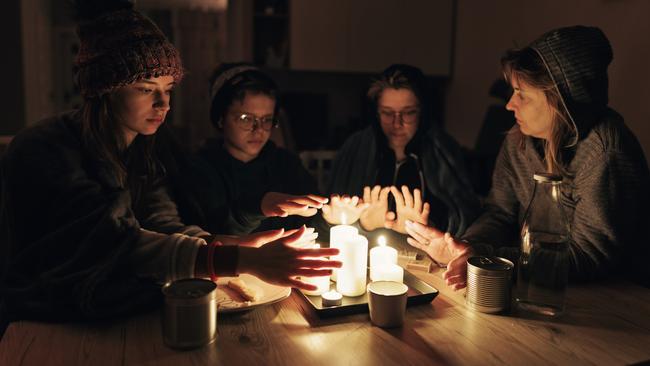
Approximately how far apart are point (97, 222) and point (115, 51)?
1.27 ft

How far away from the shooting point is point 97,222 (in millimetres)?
1060

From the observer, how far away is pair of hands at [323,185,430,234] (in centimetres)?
155

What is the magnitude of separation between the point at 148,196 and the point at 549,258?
3.25ft

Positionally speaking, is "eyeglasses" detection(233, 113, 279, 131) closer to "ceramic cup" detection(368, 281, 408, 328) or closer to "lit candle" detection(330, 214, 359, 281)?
"lit candle" detection(330, 214, 359, 281)

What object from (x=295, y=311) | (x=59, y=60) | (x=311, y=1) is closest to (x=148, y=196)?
(x=295, y=311)

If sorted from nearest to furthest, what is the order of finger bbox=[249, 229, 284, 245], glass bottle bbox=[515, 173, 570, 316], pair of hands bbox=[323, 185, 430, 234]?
glass bottle bbox=[515, 173, 570, 316], finger bbox=[249, 229, 284, 245], pair of hands bbox=[323, 185, 430, 234]

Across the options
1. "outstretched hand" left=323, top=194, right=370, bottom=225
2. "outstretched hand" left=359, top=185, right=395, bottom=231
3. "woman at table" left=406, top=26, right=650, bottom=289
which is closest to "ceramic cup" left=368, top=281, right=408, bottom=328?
"woman at table" left=406, top=26, right=650, bottom=289

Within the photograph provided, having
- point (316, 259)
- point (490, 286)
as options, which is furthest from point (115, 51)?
point (490, 286)

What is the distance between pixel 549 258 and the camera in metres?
1.11

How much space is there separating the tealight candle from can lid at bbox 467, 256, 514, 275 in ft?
0.92

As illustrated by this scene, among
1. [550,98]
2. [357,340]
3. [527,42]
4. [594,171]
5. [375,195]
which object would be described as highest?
[527,42]

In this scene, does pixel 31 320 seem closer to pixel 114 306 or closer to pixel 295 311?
pixel 114 306

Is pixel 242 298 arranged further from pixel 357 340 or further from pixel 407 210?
pixel 407 210

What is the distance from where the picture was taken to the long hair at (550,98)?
4.71 feet
